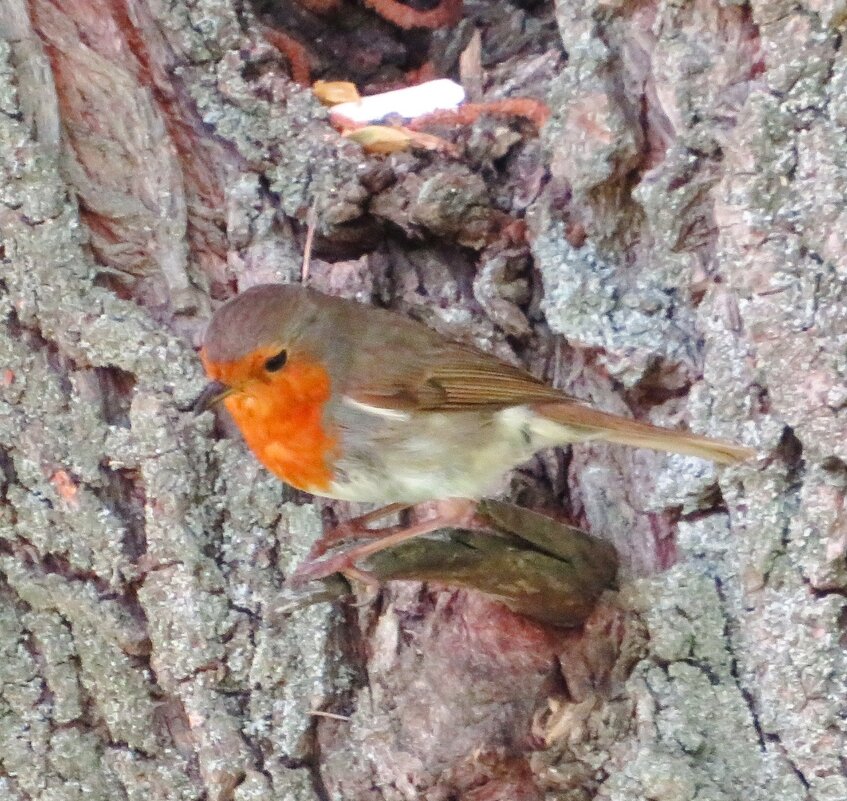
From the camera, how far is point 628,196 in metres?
2.45

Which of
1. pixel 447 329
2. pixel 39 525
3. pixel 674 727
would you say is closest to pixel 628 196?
pixel 447 329

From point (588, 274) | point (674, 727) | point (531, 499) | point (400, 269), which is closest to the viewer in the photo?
point (674, 727)

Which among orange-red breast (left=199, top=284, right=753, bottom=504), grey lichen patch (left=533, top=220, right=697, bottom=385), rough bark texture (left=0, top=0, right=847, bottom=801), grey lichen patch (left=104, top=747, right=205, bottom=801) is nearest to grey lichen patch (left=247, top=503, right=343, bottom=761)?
rough bark texture (left=0, top=0, right=847, bottom=801)

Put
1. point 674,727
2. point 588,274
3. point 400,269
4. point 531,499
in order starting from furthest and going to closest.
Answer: point 400,269, point 531,499, point 588,274, point 674,727

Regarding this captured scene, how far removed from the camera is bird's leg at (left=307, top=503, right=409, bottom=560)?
8.13ft

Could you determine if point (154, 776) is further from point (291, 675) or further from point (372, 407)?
point (372, 407)

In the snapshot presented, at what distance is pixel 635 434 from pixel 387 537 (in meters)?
0.63

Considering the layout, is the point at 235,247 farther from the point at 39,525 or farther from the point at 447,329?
the point at 39,525

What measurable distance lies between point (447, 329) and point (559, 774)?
108 cm

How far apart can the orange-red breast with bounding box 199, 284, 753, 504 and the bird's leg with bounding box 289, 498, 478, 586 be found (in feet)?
0.16

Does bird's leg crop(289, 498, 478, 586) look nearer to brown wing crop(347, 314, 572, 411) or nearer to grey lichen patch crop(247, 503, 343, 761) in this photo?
grey lichen patch crop(247, 503, 343, 761)

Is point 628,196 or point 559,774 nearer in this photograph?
point 559,774

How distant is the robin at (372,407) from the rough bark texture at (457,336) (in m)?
0.15

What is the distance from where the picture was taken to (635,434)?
222cm
